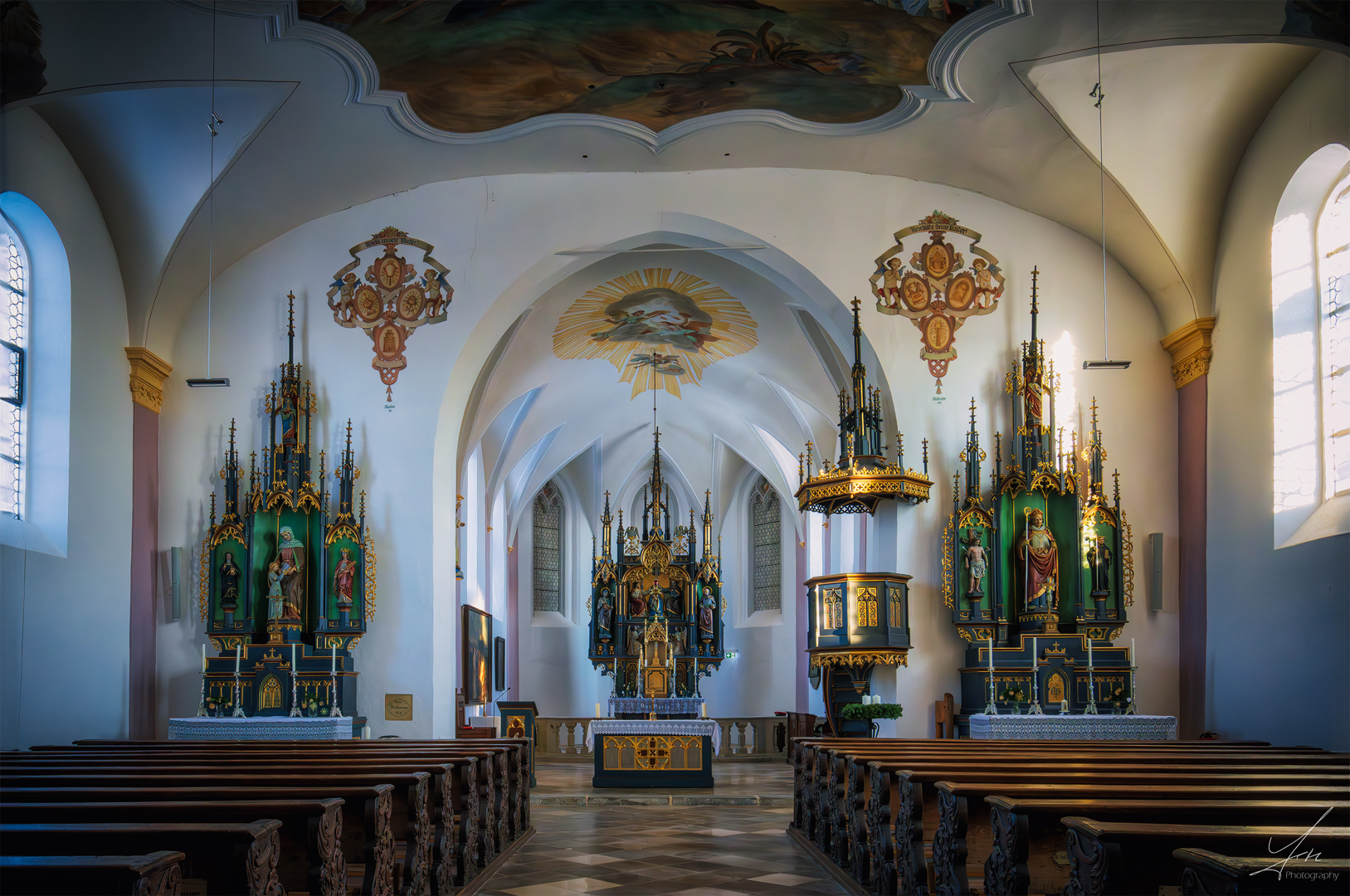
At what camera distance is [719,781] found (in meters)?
16.2

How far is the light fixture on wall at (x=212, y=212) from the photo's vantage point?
10.8 m

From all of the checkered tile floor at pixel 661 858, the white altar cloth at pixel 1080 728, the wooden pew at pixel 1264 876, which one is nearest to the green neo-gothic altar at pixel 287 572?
the checkered tile floor at pixel 661 858

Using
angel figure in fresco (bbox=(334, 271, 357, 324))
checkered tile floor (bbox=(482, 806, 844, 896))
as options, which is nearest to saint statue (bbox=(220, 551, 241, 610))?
angel figure in fresco (bbox=(334, 271, 357, 324))

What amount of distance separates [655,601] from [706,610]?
1.97 m

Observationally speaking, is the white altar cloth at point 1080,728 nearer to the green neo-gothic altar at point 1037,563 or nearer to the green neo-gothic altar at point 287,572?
the green neo-gothic altar at point 1037,563

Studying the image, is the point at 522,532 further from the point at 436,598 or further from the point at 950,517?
the point at 950,517

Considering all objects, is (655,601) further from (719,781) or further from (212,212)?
(212,212)

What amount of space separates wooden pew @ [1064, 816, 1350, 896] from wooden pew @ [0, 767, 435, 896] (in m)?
3.13

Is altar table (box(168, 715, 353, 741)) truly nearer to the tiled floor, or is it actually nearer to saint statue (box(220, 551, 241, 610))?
saint statue (box(220, 551, 241, 610))

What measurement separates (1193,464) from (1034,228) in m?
3.45

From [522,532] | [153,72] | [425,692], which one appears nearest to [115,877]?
[153,72]

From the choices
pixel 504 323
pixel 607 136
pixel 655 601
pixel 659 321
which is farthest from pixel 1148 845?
pixel 655 601

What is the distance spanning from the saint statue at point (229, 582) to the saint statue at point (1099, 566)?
32.4ft

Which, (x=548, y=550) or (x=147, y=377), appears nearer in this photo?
(x=147, y=377)
